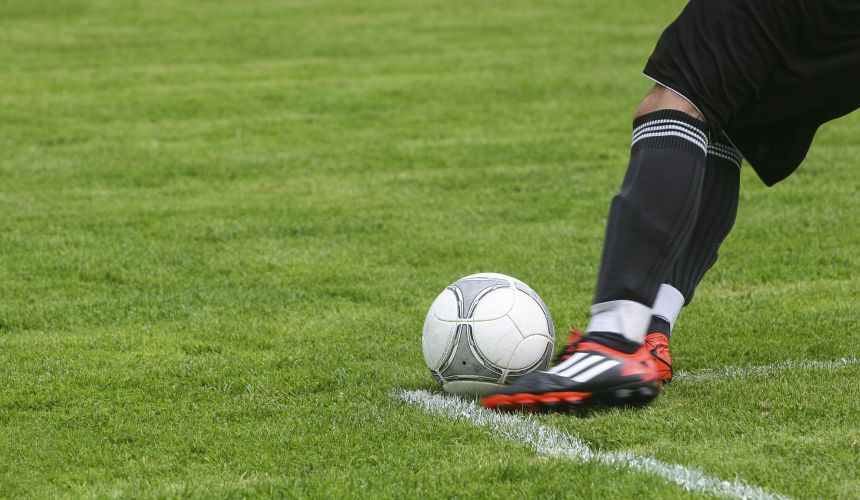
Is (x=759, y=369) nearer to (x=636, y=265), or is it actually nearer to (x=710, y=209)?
(x=710, y=209)

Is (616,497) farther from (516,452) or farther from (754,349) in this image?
(754,349)

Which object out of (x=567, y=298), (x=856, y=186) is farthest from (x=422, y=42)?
(x=567, y=298)

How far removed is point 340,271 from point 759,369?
2.56 meters

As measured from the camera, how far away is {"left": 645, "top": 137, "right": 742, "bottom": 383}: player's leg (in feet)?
13.5

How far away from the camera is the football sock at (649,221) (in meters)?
3.57

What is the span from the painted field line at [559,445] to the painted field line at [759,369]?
81 centimetres

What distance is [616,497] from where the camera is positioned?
9.17ft

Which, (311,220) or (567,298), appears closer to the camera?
(567,298)

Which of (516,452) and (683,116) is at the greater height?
(683,116)

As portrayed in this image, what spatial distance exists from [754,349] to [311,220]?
11.5 feet

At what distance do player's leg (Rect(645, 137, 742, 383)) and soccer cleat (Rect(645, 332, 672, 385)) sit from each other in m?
0.11

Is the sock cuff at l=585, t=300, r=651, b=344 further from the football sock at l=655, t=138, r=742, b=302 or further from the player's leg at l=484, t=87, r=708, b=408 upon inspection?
the football sock at l=655, t=138, r=742, b=302

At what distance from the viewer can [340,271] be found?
6.01 metres

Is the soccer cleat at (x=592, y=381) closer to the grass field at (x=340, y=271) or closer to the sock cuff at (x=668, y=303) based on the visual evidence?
the grass field at (x=340, y=271)
